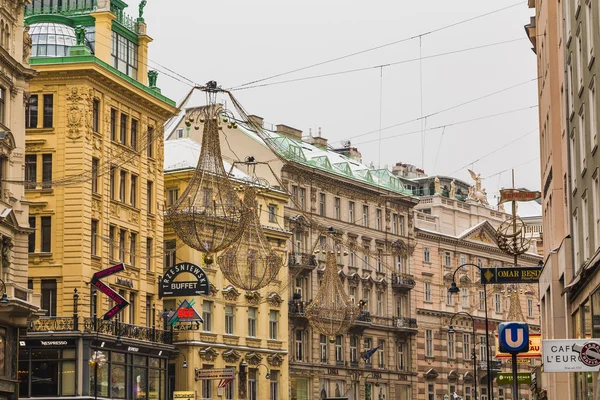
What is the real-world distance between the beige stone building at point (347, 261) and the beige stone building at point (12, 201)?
29143 mm

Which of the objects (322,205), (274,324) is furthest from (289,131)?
(274,324)

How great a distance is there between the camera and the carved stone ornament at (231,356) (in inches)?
3018

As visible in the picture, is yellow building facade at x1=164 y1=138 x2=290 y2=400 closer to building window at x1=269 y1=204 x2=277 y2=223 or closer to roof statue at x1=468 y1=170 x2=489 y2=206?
building window at x1=269 y1=204 x2=277 y2=223

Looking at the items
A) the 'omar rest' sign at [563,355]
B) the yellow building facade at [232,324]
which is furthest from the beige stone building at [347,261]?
the 'omar rest' sign at [563,355]

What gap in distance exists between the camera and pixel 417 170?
11825cm

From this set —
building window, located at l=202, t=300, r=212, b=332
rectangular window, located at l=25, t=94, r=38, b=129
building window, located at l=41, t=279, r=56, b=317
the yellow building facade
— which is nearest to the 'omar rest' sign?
building window, located at l=41, t=279, r=56, b=317

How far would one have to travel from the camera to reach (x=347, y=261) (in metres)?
92.1

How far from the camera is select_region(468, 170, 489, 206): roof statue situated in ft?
372

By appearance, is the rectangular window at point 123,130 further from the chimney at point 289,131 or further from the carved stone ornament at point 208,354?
the chimney at point 289,131

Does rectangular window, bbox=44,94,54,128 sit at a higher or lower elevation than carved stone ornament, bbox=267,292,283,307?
higher

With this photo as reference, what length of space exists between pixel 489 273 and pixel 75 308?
26.9 metres

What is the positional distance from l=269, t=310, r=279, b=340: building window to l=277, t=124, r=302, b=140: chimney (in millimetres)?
14218

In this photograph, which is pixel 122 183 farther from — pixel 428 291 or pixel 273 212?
pixel 428 291

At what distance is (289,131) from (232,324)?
61.5 feet
